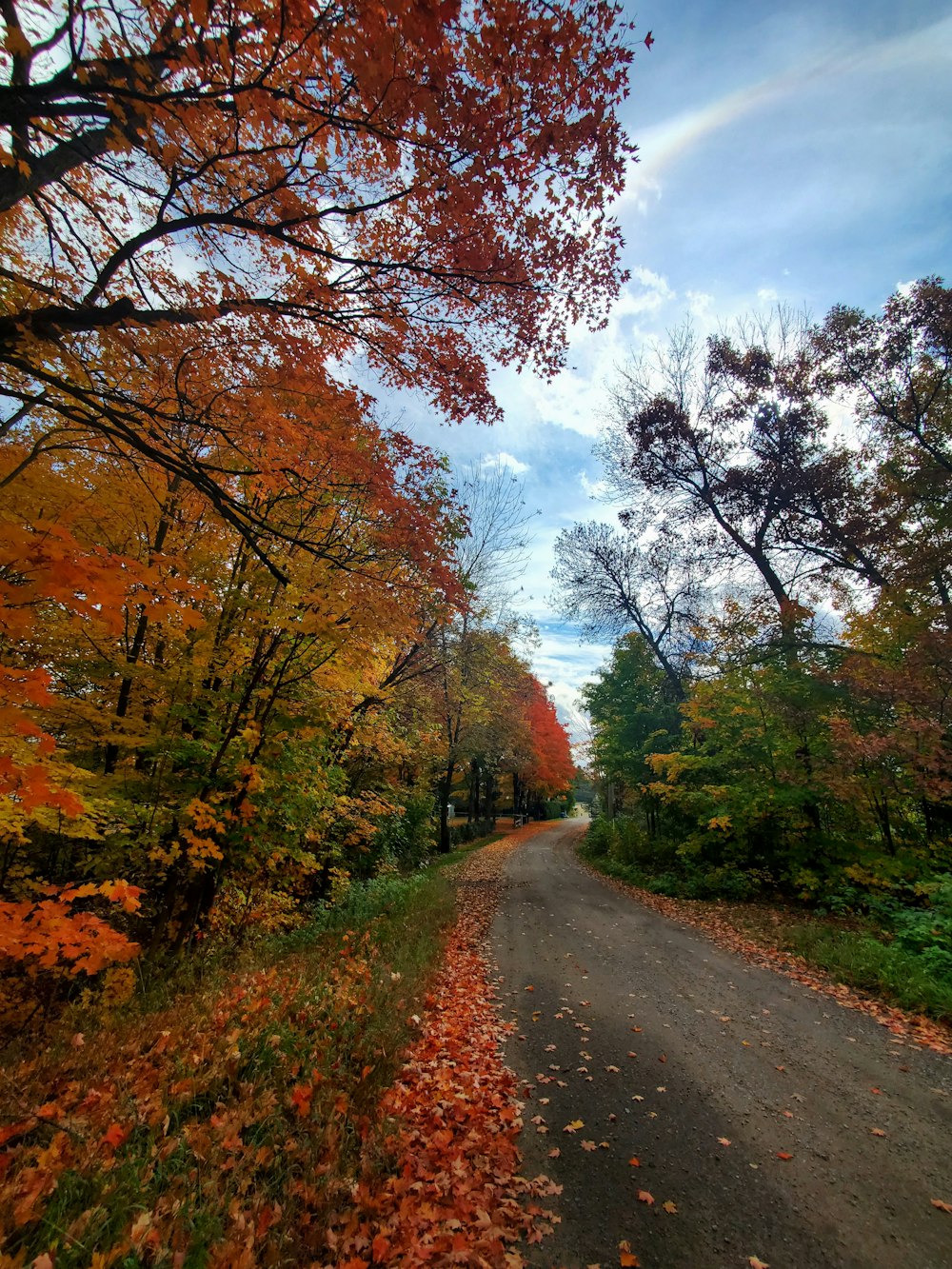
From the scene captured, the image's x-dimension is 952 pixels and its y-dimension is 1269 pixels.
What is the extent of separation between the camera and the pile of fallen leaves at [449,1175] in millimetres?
2648

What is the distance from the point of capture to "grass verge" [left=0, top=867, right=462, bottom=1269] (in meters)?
2.33

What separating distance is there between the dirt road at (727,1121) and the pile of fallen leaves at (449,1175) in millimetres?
200

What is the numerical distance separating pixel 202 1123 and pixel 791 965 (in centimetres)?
773

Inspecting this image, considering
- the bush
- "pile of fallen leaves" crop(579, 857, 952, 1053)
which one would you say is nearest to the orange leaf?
"pile of fallen leaves" crop(579, 857, 952, 1053)

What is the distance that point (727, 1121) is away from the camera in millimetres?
3766

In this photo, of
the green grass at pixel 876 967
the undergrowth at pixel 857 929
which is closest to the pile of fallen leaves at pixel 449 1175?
the green grass at pixel 876 967

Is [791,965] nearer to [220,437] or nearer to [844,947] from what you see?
[844,947]

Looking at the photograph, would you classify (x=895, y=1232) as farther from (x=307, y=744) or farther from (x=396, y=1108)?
(x=307, y=744)

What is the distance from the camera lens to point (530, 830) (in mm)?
33344

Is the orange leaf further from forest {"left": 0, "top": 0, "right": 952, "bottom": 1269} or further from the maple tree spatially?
the maple tree

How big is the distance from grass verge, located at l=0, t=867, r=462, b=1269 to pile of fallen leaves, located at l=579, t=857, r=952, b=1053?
5.29 m

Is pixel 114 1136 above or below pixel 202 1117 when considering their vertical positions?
above

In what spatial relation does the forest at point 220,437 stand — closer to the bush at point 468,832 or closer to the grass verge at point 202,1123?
the grass verge at point 202,1123

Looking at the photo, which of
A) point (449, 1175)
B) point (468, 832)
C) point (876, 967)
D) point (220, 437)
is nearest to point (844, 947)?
point (876, 967)
